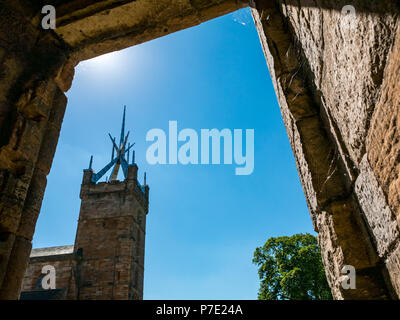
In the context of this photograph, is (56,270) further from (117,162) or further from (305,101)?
(305,101)

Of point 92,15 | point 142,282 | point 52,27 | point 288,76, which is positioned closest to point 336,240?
point 288,76

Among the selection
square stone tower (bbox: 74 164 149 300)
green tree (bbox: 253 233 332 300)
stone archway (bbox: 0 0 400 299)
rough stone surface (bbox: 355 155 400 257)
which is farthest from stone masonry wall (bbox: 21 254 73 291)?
rough stone surface (bbox: 355 155 400 257)

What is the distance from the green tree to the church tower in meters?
9.24

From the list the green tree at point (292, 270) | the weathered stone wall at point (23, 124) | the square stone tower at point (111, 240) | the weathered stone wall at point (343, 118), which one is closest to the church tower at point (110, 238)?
the square stone tower at point (111, 240)

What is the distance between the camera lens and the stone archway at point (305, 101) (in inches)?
40.4

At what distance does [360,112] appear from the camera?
3.81 ft

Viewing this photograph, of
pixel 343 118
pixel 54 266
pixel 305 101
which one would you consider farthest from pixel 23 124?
pixel 54 266

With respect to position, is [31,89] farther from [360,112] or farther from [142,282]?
[142,282]

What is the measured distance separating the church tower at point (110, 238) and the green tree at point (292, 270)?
9.24m

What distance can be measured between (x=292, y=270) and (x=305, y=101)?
18242mm

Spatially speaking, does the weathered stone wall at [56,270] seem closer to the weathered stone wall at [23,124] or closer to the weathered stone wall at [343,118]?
the weathered stone wall at [23,124]

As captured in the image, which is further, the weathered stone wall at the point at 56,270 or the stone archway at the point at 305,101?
the weathered stone wall at the point at 56,270

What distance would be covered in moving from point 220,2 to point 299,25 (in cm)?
117
